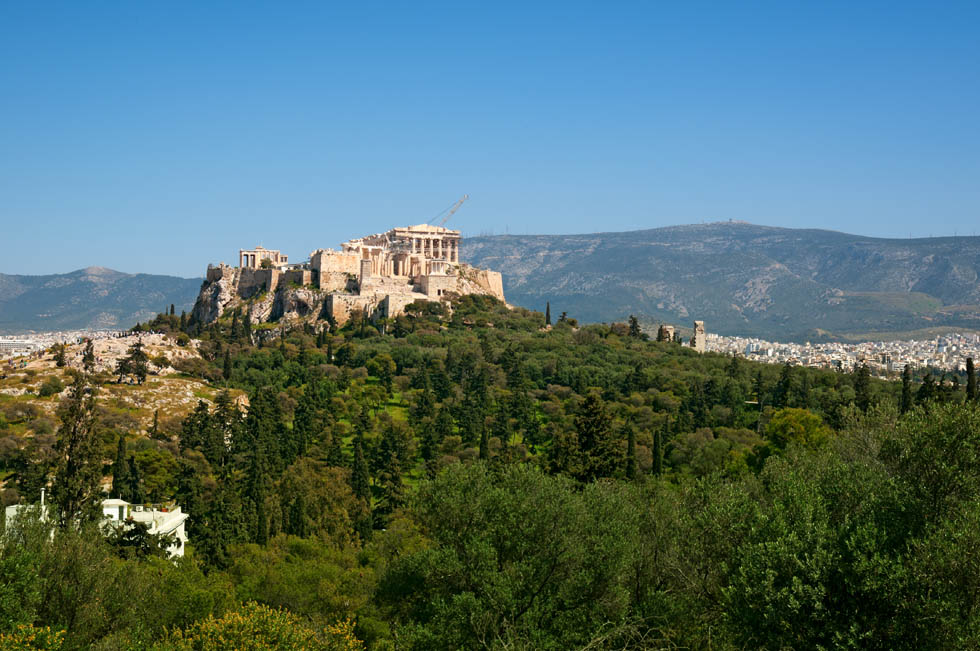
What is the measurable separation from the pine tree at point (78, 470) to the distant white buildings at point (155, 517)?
2916 millimetres

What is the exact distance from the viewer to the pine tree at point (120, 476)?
54.2 meters

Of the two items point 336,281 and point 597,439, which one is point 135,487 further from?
point 336,281

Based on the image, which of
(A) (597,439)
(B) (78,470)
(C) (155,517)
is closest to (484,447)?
(A) (597,439)

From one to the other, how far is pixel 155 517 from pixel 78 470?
798cm

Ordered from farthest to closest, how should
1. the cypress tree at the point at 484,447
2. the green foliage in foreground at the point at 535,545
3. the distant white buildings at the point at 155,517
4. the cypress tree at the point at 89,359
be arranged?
the cypress tree at the point at 89,359 < the cypress tree at the point at 484,447 < the distant white buildings at the point at 155,517 < the green foliage in foreground at the point at 535,545

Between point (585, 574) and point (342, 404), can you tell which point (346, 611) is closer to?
point (585, 574)

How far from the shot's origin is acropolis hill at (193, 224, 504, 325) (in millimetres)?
109938

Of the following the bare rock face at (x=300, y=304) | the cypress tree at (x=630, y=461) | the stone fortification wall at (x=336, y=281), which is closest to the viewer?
the cypress tree at (x=630, y=461)

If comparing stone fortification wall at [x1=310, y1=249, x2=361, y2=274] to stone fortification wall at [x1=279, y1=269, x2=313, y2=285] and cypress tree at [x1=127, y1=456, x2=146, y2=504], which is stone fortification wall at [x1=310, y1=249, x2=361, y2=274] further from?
cypress tree at [x1=127, y1=456, x2=146, y2=504]

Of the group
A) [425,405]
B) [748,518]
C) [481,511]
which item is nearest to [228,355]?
[425,405]

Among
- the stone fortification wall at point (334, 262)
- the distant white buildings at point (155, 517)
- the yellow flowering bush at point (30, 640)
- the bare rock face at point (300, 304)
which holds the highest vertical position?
the stone fortification wall at point (334, 262)

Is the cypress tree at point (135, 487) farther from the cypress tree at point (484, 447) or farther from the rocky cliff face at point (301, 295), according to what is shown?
the rocky cliff face at point (301, 295)

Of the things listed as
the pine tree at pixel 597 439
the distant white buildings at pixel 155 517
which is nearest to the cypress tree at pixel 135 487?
the distant white buildings at pixel 155 517

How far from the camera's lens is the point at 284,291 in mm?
111750
